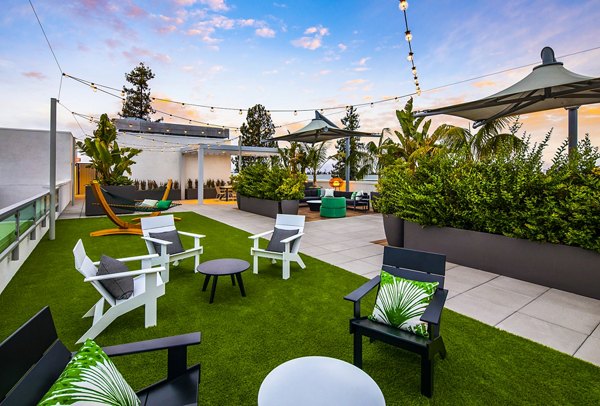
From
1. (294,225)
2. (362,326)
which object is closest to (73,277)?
(294,225)

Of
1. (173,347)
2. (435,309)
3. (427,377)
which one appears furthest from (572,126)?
(173,347)

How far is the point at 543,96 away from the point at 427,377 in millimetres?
5236

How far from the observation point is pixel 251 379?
2486mm

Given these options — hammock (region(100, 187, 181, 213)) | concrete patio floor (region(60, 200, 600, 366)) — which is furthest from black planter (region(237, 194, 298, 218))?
concrete patio floor (region(60, 200, 600, 366))

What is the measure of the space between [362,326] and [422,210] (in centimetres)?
410

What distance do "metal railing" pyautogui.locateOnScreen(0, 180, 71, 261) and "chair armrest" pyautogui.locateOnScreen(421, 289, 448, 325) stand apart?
16.5 ft

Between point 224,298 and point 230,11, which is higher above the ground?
point 230,11

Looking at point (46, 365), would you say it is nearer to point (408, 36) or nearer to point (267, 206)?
point (408, 36)

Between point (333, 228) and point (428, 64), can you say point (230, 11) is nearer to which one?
point (428, 64)

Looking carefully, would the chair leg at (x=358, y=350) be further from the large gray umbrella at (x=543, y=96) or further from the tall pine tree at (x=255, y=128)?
the tall pine tree at (x=255, y=128)

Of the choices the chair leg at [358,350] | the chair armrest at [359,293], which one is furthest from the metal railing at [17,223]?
the chair leg at [358,350]

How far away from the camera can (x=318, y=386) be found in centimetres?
177

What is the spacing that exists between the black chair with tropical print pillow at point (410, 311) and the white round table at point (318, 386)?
25.3 inches

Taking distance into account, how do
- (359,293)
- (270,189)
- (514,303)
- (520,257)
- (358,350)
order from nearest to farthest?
(358,350) < (359,293) < (514,303) < (520,257) < (270,189)
